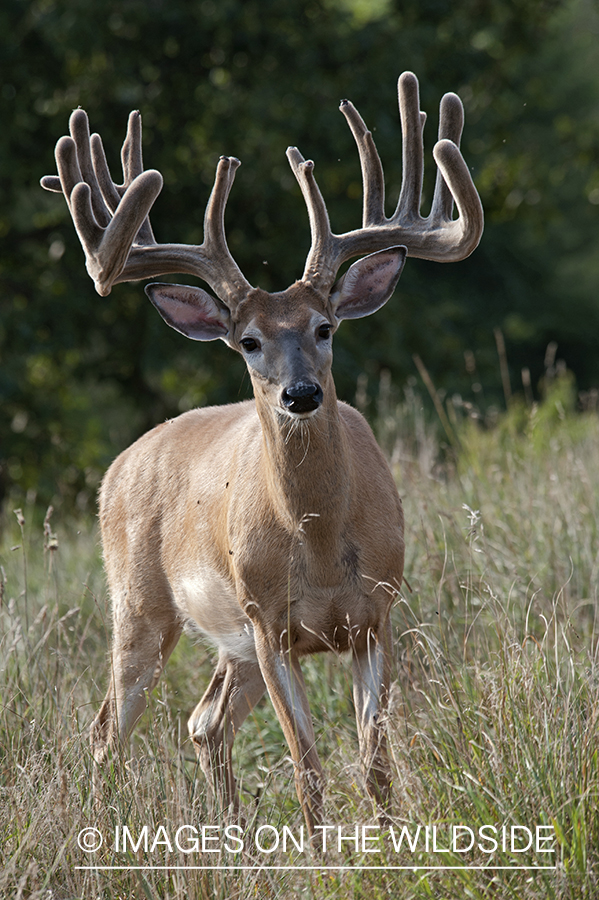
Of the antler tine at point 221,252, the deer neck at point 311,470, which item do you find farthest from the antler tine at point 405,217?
the deer neck at point 311,470

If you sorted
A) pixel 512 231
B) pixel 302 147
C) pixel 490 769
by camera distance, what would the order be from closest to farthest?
pixel 490 769 < pixel 302 147 < pixel 512 231

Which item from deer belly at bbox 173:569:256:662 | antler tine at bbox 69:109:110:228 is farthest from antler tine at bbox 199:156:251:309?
deer belly at bbox 173:569:256:662

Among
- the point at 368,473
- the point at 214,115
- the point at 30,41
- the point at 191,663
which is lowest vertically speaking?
the point at 191,663

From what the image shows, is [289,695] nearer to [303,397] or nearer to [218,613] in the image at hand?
[218,613]

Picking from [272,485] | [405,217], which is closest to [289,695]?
[272,485]

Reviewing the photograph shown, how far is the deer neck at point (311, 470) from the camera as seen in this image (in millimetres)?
4125

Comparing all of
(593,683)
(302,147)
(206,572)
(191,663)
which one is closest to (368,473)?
(206,572)

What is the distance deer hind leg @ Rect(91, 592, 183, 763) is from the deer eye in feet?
4.89

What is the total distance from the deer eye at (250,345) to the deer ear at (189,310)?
0.76ft

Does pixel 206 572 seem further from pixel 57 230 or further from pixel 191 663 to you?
pixel 57 230

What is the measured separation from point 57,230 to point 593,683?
11.4 m

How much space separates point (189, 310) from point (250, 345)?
0.41 metres

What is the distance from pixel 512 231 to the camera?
2822cm

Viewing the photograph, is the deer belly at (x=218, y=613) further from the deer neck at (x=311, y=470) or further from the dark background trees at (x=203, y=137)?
the dark background trees at (x=203, y=137)
